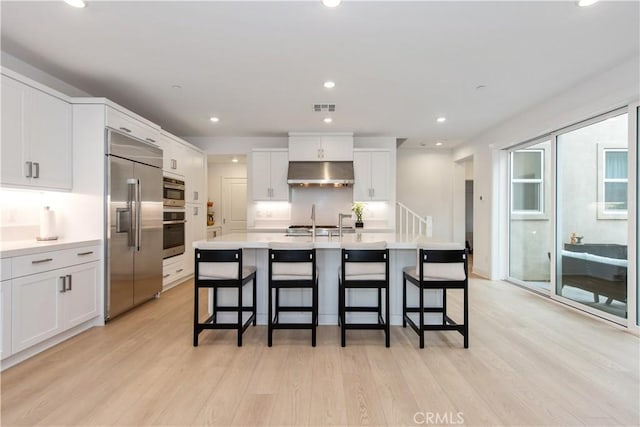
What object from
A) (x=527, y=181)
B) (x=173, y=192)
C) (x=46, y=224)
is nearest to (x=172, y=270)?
(x=173, y=192)

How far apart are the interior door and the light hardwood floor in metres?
4.56

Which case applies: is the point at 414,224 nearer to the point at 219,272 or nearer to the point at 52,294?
the point at 219,272

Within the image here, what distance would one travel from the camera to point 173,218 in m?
4.65

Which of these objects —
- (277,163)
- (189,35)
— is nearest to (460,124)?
(277,163)

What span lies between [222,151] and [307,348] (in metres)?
4.42

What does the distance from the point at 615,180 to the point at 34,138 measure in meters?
5.60

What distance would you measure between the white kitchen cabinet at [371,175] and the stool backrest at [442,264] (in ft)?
10.3

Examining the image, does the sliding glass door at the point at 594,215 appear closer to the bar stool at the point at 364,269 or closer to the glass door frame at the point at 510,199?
the glass door frame at the point at 510,199

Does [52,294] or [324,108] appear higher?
[324,108]

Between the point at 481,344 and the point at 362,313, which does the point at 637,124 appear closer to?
the point at 481,344

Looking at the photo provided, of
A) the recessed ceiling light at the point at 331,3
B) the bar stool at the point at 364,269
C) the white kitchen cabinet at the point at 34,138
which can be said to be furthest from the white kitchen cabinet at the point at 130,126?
the bar stool at the point at 364,269

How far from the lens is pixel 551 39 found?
2.55m

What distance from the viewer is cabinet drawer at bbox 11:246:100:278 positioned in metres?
2.37

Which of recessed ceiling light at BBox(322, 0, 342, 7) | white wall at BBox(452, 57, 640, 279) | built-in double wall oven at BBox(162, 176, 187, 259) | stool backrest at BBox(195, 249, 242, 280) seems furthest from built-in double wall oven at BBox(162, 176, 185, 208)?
white wall at BBox(452, 57, 640, 279)
